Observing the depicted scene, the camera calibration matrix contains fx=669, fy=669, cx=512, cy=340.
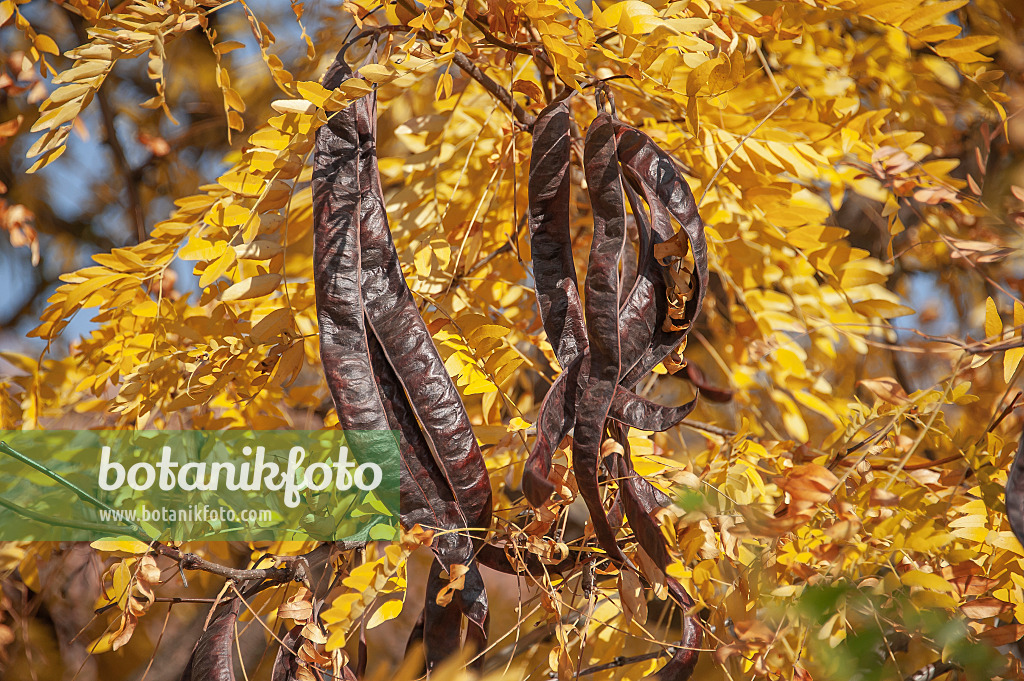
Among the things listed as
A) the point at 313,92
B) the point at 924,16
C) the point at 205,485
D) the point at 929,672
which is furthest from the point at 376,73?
the point at 929,672

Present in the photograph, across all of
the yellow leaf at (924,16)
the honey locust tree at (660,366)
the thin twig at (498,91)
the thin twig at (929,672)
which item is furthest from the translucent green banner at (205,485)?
the yellow leaf at (924,16)

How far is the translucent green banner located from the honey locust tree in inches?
1.6

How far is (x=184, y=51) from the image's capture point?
5.52ft

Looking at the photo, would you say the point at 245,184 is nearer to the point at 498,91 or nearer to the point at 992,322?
the point at 498,91

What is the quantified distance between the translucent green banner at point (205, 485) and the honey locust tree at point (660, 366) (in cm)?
4

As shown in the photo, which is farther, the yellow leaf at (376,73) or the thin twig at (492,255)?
the thin twig at (492,255)

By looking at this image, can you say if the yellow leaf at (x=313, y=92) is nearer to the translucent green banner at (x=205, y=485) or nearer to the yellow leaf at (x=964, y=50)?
the translucent green banner at (x=205, y=485)

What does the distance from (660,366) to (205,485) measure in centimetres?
49

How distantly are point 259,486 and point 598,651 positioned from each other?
0.39 meters

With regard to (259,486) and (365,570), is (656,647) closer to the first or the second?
(365,570)

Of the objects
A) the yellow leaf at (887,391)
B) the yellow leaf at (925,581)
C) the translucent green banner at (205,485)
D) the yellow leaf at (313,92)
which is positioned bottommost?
the translucent green banner at (205,485)

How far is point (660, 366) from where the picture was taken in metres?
0.71

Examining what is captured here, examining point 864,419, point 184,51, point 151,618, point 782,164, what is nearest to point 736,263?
point 782,164

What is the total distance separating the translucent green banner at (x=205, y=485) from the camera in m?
0.56
